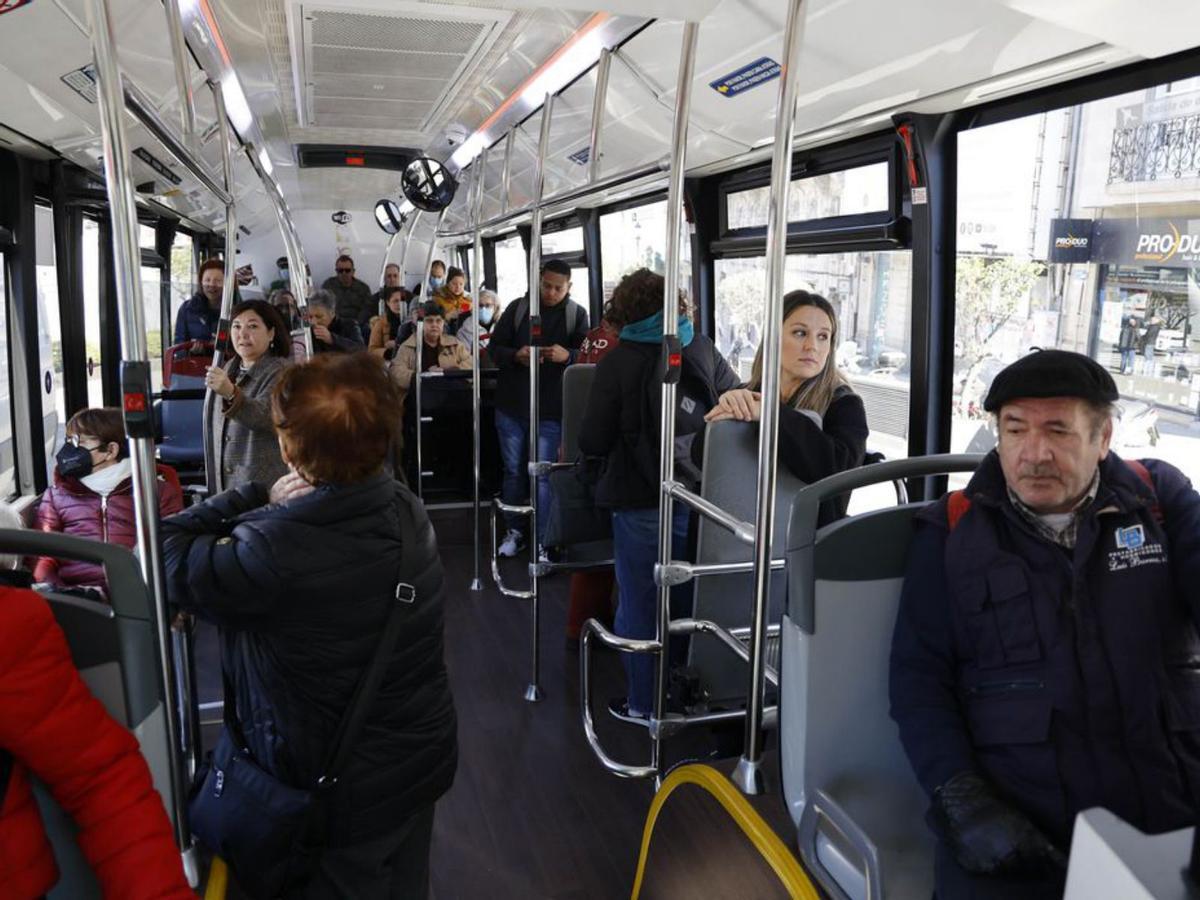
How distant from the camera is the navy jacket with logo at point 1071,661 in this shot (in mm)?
1563

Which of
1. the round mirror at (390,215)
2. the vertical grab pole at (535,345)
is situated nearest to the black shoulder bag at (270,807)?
the vertical grab pole at (535,345)

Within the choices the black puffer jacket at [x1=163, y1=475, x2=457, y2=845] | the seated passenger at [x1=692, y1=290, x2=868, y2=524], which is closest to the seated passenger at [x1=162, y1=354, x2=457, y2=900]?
the black puffer jacket at [x1=163, y1=475, x2=457, y2=845]

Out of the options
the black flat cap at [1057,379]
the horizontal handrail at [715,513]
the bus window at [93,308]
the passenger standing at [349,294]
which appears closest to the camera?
the black flat cap at [1057,379]

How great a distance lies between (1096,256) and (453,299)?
17.7 feet

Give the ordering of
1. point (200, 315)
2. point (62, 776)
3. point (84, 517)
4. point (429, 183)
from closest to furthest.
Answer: point (62, 776) < point (84, 517) < point (429, 183) < point (200, 315)

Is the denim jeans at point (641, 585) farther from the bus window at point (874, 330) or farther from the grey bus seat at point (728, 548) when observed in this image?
the bus window at point (874, 330)

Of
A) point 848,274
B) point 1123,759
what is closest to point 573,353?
point 848,274

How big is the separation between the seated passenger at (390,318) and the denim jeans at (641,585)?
4.44 m

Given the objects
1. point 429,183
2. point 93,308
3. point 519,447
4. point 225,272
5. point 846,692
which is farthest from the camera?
point 519,447

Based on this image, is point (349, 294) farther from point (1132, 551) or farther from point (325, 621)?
point (1132, 551)

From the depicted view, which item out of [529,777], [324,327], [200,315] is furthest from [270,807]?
[324,327]

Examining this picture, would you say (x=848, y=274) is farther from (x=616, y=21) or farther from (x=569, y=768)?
(x=569, y=768)

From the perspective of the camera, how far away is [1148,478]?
1723 millimetres

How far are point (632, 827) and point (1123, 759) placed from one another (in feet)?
5.86
